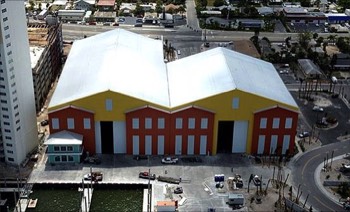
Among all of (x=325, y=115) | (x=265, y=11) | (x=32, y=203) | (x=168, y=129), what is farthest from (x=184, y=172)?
(x=265, y=11)

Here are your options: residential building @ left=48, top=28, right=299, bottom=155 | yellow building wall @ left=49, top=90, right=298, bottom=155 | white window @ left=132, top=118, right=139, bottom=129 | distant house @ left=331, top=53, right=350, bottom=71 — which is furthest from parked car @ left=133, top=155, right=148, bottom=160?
distant house @ left=331, top=53, right=350, bottom=71

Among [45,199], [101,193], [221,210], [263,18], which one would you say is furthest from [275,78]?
[263,18]

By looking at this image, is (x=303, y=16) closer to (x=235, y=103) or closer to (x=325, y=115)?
(x=325, y=115)

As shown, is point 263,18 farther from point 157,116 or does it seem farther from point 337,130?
point 157,116

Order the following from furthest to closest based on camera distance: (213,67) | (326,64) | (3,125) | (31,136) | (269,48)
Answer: (269,48)
(326,64)
(213,67)
(31,136)
(3,125)

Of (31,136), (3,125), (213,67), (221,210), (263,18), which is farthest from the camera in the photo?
(263,18)

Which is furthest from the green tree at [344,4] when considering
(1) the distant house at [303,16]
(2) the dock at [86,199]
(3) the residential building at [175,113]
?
(2) the dock at [86,199]
